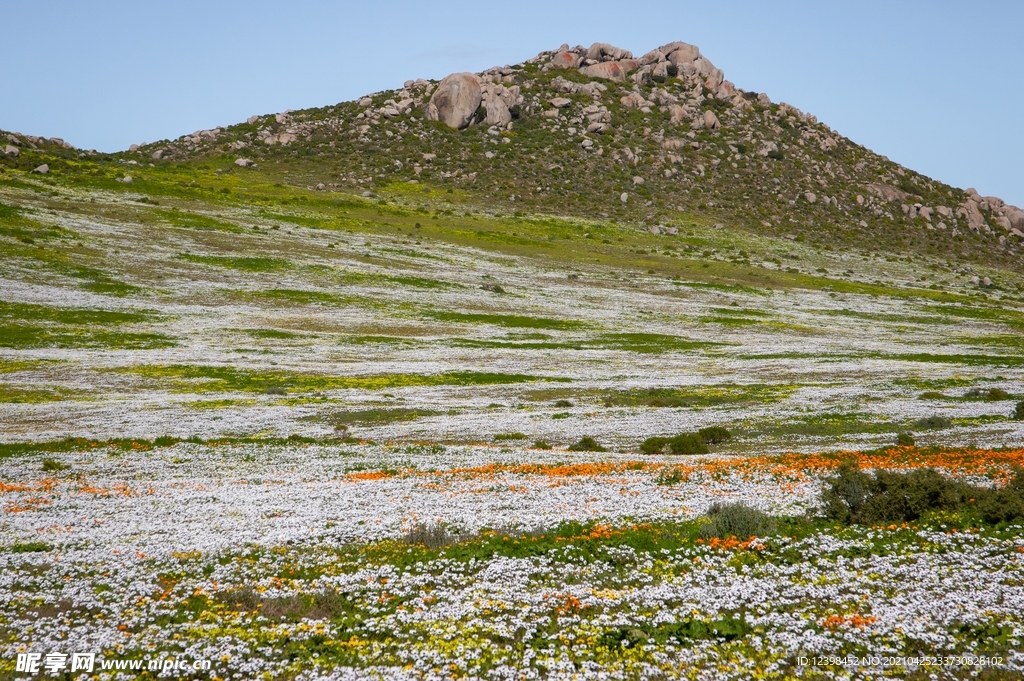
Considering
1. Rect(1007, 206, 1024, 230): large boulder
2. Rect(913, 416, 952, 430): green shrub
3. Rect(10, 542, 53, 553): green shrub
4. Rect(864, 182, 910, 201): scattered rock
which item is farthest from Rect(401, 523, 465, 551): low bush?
Rect(1007, 206, 1024, 230): large boulder

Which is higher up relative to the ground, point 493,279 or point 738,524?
point 493,279

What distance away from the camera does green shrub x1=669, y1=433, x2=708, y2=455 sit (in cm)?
3419

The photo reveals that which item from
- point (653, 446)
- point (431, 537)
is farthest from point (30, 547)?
point (653, 446)

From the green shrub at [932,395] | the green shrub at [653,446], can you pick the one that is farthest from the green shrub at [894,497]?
the green shrub at [932,395]

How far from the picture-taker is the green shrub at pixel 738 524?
18.0 m

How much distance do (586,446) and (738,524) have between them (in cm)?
1799

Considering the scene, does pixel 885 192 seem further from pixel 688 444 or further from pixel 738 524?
pixel 738 524

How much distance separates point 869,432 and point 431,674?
31270 mm

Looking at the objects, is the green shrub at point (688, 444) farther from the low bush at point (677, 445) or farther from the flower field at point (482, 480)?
the flower field at point (482, 480)

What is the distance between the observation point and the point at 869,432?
120 ft

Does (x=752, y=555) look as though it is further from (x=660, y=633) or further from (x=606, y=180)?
(x=606, y=180)

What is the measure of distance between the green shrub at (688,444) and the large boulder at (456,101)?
16568cm

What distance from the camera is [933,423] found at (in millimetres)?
36531

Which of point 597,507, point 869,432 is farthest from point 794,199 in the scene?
point 597,507
